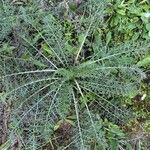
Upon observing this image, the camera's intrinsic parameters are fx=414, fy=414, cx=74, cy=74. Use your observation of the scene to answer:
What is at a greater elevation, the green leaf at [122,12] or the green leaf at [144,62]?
the green leaf at [122,12]

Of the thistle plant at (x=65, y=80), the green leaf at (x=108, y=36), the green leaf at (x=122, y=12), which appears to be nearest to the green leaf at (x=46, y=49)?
the thistle plant at (x=65, y=80)

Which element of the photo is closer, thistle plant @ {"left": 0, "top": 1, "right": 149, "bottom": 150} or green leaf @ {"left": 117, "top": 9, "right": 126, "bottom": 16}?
thistle plant @ {"left": 0, "top": 1, "right": 149, "bottom": 150}

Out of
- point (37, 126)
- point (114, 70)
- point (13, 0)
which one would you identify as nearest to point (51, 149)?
point (37, 126)

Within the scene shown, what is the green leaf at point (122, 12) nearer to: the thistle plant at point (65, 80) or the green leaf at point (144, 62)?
the thistle plant at point (65, 80)

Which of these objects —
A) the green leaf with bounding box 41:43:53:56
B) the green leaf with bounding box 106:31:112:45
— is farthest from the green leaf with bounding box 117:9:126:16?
the green leaf with bounding box 41:43:53:56

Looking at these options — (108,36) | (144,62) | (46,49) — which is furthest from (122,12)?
(46,49)

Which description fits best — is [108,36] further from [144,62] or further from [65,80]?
[65,80]

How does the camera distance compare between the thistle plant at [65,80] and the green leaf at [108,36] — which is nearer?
the thistle plant at [65,80]

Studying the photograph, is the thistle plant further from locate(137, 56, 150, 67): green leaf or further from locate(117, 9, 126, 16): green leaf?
locate(117, 9, 126, 16): green leaf

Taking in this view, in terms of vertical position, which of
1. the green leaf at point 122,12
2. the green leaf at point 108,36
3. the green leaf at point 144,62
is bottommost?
the green leaf at point 144,62
